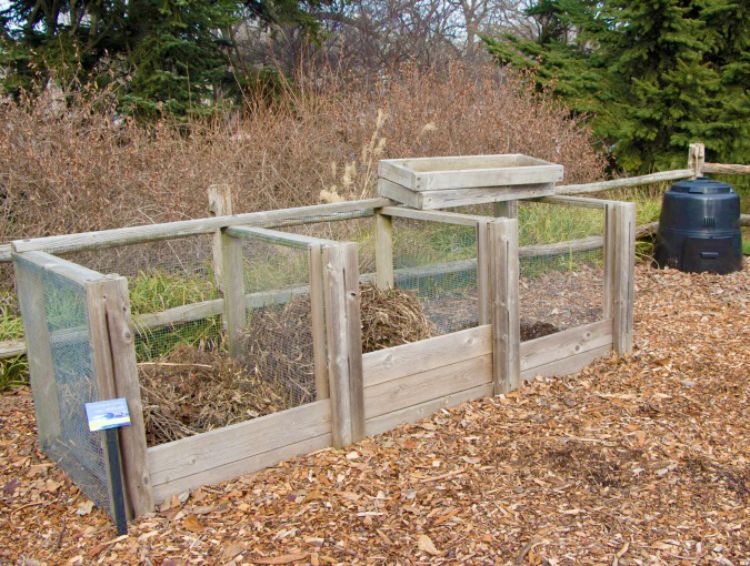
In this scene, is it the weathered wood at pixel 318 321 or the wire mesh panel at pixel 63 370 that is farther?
the weathered wood at pixel 318 321

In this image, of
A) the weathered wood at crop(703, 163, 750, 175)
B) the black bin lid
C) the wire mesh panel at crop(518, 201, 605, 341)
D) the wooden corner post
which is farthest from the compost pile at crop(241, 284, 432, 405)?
the weathered wood at crop(703, 163, 750, 175)

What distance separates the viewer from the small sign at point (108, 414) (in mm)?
2637

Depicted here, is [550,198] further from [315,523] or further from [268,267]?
[315,523]

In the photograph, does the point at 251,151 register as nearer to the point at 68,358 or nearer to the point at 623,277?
the point at 623,277

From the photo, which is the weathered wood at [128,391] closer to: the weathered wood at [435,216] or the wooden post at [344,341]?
the wooden post at [344,341]

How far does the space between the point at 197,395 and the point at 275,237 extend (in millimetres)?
785

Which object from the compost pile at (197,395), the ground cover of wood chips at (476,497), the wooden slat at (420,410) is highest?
the compost pile at (197,395)

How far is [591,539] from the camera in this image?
2688 mm

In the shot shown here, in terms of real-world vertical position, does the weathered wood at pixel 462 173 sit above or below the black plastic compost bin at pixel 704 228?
above

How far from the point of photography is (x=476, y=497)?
9.84 ft

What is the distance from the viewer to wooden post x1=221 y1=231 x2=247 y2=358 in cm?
382

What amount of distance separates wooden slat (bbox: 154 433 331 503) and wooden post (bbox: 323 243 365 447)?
12 cm

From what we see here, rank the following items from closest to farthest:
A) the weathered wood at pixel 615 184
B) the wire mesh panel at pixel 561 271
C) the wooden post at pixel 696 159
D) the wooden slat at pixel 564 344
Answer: the wooden slat at pixel 564 344
the wire mesh panel at pixel 561 271
the weathered wood at pixel 615 184
the wooden post at pixel 696 159

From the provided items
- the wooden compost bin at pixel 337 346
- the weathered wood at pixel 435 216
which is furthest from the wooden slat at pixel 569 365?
the weathered wood at pixel 435 216
